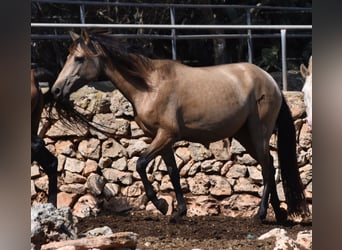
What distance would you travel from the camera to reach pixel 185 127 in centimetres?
775

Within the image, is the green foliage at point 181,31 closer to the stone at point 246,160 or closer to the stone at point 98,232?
the stone at point 246,160

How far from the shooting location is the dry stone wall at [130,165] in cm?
857

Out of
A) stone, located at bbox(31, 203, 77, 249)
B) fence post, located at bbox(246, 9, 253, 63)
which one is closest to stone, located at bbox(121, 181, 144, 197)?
fence post, located at bbox(246, 9, 253, 63)

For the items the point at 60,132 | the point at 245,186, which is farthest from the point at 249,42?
the point at 60,132

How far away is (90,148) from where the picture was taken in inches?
346

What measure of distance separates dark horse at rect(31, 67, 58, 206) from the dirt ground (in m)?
0.40

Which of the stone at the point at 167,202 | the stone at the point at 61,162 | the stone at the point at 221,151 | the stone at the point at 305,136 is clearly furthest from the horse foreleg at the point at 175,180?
the stone at the point at 305,136

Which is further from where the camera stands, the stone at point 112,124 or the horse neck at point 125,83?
the stone at point 112,124

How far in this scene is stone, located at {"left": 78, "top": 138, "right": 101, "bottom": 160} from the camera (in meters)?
8.77

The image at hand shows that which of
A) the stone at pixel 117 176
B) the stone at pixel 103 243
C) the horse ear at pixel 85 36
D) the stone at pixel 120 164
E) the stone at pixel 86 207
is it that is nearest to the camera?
the stone at pixel 103 243

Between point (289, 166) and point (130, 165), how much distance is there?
1.34 metres
